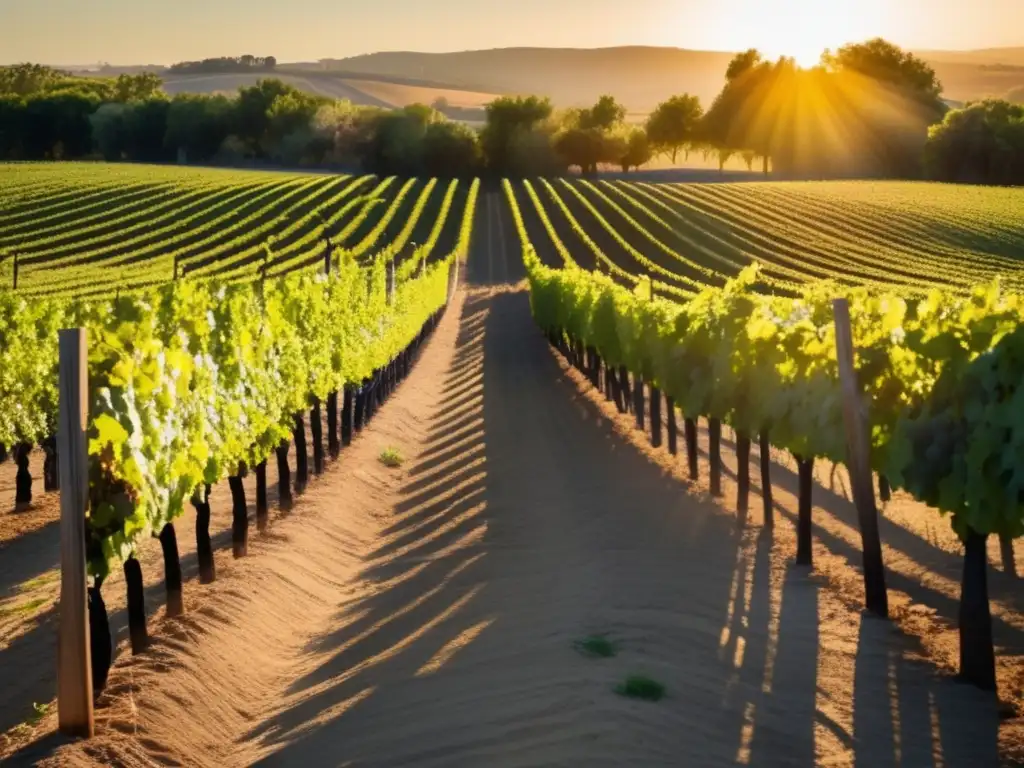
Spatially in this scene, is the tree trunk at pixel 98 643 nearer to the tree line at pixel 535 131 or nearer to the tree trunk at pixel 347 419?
the tree trunk at pixel 347 419

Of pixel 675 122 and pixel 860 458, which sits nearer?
pixel 860 458

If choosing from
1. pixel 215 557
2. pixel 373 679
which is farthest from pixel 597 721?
pixel 215 557

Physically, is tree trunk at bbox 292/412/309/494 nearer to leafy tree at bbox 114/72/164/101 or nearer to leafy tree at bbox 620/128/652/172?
leafy tree at bbox 620/128/652/172

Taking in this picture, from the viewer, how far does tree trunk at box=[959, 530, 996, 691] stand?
973 cm

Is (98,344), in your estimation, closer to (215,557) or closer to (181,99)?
(215,557)

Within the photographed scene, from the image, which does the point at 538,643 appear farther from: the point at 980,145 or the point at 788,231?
the point at 980,145

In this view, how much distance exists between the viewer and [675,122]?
140500mm

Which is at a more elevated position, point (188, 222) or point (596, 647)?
point (188, 222)

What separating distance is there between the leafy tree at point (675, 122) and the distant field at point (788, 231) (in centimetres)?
3958

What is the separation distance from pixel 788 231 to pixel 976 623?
2761 inches

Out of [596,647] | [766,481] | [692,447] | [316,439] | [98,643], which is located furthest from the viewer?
[316,439]

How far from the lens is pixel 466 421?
27.0 m

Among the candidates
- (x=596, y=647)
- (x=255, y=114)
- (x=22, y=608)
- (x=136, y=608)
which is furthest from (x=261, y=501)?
(x=255, y=114)

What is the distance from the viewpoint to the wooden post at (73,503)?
8203 millimetres
